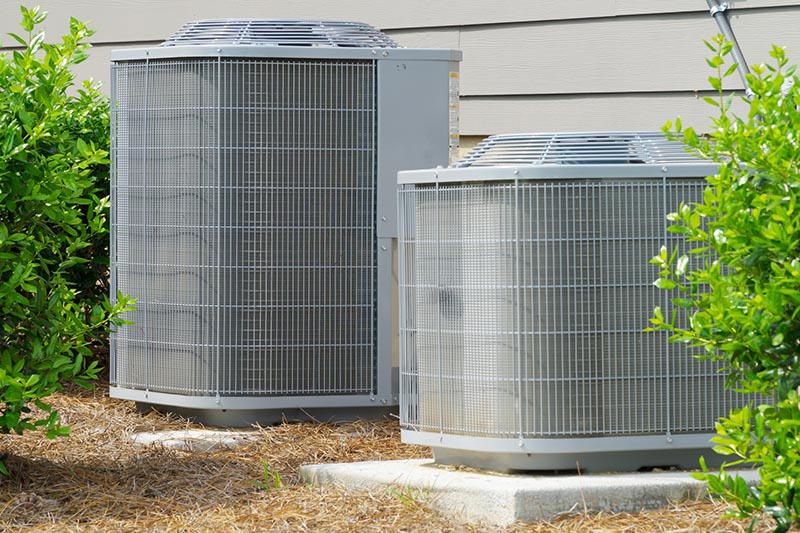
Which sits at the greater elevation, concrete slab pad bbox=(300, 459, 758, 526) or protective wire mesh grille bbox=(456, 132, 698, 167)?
protective wire mesh grille bbox=(456, 132, 698, 167)

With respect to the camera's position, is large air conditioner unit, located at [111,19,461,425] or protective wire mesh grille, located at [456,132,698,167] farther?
large air conditioner unit, located at [111,19,461,425]

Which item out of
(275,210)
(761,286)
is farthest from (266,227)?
(761,286)

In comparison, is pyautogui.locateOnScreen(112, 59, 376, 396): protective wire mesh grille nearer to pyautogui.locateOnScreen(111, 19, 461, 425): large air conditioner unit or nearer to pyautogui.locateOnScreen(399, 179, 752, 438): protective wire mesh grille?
pyautogui.locateOnScreen(111, 19, 461, 425): large air conditioner unit

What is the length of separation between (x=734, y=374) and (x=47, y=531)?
2.12m

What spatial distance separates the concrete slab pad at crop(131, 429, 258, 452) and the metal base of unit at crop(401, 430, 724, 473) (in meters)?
1.10

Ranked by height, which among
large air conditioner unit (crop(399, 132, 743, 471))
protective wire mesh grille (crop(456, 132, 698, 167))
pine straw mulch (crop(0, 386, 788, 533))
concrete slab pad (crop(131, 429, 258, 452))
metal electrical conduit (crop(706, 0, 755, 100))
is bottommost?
pine straw mulch (crop(0, 386, 788, 533))

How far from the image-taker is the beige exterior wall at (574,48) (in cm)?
539

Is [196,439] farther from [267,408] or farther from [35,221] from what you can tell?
[35,221]

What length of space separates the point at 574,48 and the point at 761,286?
3212mm

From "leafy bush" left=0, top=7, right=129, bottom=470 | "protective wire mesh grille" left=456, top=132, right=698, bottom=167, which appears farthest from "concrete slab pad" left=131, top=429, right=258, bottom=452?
"protective wire mesh grille" left=456, top=132, right=698, bottom=167

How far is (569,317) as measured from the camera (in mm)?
3885

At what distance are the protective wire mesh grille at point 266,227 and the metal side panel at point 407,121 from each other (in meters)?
0.06

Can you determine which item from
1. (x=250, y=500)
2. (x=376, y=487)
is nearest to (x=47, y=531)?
(x=250, y=500)

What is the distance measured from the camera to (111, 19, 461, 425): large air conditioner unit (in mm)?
5117
